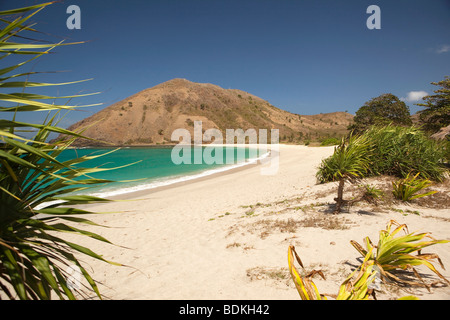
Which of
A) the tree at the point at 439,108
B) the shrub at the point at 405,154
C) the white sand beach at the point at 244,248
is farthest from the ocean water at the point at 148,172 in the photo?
the tree at the point at 439,108

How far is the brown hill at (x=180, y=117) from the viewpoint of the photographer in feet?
235

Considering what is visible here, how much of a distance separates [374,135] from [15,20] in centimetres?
982

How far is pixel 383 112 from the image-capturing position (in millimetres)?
31391

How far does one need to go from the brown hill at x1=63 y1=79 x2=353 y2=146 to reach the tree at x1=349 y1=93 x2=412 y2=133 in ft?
90.9

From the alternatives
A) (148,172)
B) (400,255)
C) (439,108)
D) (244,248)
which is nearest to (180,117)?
(148,172)

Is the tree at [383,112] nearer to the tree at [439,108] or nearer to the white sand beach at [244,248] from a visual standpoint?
the tree at [439,108]

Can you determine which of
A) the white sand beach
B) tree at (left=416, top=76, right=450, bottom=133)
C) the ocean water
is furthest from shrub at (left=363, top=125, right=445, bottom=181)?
the ocean water

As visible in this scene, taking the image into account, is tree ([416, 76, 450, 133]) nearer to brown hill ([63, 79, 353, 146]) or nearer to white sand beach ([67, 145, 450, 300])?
white sand beach ([67, 145, 450, 300])

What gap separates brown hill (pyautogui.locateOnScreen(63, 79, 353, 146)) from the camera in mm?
71750

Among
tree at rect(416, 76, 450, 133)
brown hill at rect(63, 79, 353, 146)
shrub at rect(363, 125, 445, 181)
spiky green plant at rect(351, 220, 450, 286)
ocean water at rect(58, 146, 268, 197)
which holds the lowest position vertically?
ocean water at rect(58, 146, 268, 197)

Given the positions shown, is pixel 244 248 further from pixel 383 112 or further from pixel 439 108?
pixel 383 112

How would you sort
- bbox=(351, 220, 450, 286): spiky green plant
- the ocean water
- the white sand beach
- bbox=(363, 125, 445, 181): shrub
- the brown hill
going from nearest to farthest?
1. bbox=(351, 220, 450, 286): spiky green plant
2. the white sand beach
3. bbox=(363, 125, 445, 181): shrub
4. the ocean water
5. the brown hill

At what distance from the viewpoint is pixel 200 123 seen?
3024 inches

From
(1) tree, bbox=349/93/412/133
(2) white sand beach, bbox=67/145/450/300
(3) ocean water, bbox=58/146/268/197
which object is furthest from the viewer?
(1) tree, bbox=349/93/412/133
